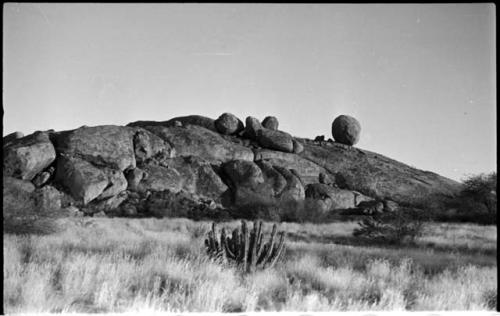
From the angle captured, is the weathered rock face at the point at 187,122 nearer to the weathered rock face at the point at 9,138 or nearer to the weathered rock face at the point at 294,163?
the weathered rock face at the point at 294,163

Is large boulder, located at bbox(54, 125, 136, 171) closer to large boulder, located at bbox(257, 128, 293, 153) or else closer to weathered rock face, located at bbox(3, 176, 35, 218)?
weathered rock face, located at bbox(3, 176, 35, 218)

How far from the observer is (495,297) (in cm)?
707

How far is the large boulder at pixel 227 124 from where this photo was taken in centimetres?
3206

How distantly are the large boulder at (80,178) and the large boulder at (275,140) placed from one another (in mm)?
11939

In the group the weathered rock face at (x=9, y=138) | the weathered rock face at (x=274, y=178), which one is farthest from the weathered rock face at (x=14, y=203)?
the weathered rock face at (x=274, y=178)

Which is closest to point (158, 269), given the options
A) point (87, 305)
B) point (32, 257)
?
point (87, 305)

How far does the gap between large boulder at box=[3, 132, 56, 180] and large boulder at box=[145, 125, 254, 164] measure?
7310 millimetres

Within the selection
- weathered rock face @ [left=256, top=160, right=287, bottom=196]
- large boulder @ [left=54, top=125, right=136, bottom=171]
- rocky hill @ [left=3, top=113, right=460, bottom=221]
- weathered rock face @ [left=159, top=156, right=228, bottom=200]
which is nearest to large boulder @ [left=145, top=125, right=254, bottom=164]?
rocky hill @ [left=3, top=113, right=460, bottom=221]

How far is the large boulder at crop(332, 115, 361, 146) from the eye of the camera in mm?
35594

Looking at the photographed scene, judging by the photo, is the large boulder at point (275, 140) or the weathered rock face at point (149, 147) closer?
the weathered rock face at point (149, 147)

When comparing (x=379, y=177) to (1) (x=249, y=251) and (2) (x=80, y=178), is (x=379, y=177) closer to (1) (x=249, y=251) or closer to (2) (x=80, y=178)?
(2) (x=80, y=178)

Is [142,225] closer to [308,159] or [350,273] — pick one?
[350,273]

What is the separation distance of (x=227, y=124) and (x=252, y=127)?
1.84 m

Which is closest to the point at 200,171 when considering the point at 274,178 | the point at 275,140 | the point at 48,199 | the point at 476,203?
the point at 274,178
